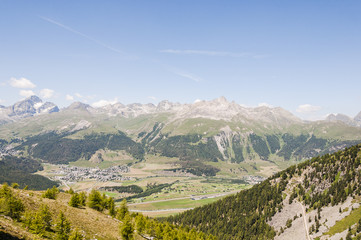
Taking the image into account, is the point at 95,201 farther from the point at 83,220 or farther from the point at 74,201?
the point at 83,220

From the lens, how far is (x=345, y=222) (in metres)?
103

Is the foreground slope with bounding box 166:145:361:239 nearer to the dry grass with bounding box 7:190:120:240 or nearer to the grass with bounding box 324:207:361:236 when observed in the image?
the grass with bounding box 324:207:361:236

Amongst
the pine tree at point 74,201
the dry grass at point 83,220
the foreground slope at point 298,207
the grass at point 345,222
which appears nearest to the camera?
the dry grass at point 83,220

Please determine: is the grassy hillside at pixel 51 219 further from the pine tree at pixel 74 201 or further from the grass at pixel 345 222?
the grass at pixel 345 222

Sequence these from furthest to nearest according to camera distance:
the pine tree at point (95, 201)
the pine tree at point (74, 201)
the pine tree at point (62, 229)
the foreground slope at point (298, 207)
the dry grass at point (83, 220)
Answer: the foreground slope at point (298, 207) < the pine tree at point (95, 201) < the pine tree at point (74, 201) < the dry grass at point (83, 220) < the pine tree at point (62, 229)

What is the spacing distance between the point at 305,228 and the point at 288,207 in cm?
2371

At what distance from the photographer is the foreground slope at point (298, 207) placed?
111625 mm

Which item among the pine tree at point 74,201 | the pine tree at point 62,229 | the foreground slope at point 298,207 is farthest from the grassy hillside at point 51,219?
the foreground slope at point 298,207

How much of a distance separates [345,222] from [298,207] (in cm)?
3295

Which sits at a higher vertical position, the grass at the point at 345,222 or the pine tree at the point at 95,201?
the pine tree at the point at 95,201


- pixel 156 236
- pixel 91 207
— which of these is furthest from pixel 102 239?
pixel 156 236

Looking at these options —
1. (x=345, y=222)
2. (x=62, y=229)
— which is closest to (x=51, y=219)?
(x=62, y=229)

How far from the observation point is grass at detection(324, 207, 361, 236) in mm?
100438

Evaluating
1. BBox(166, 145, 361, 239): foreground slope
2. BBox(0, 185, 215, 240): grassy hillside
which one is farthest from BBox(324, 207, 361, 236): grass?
BBox(0, 185, 215, 240): grassy hillside
